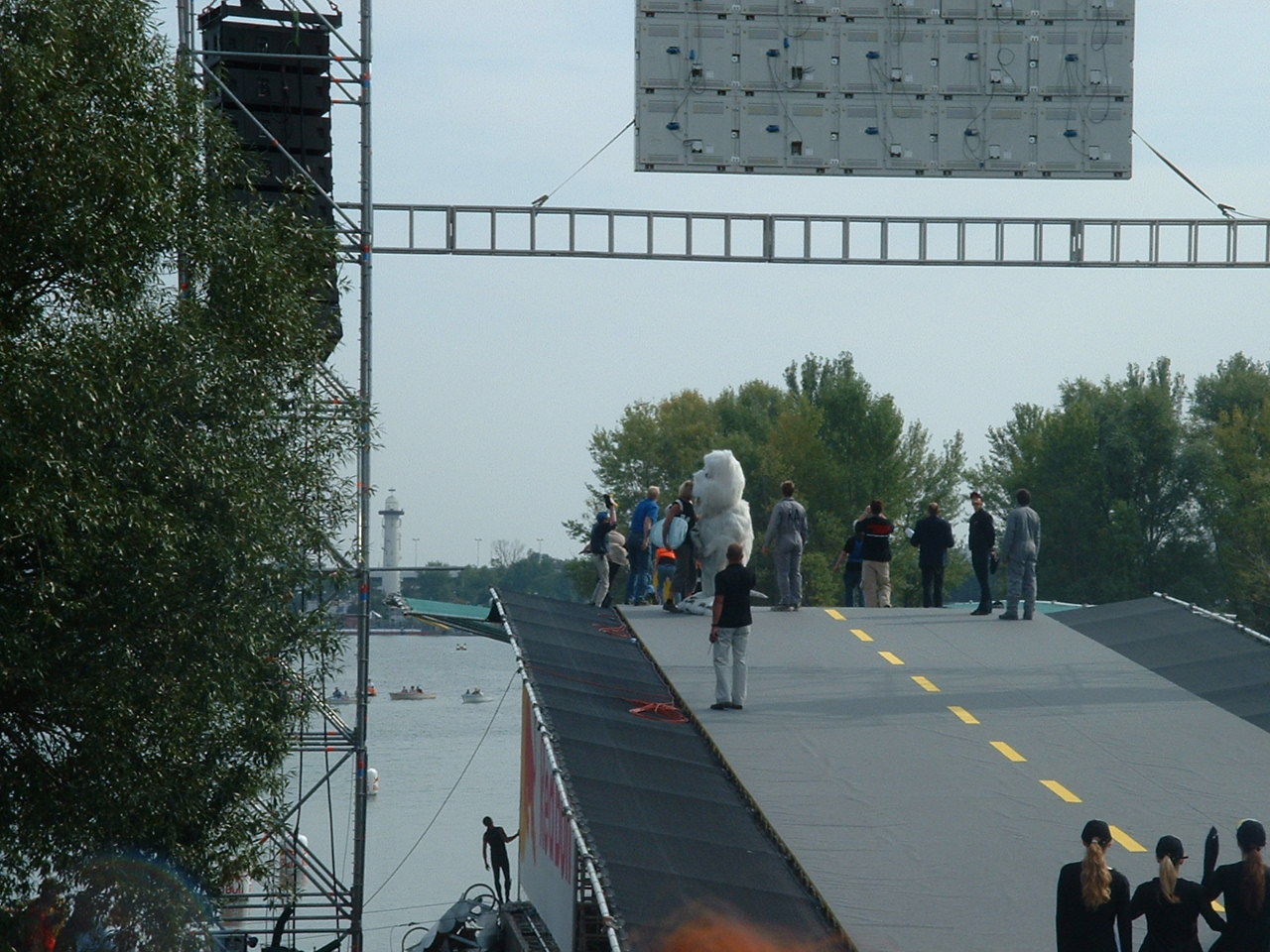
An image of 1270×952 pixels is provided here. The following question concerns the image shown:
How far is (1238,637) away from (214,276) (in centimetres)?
1310

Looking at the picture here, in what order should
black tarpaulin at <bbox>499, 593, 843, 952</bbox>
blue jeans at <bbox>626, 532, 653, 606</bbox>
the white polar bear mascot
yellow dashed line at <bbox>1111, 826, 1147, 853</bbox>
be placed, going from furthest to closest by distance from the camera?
blue jeans at <bbox>626, 532, 653, 606</bbox>
the white polar bear mascot
yellow dashed line at <bbox>1111, 826, 1147, 853</bbox>
black tarpaulin at <bbox>499, 593, 843, 952</bbox>

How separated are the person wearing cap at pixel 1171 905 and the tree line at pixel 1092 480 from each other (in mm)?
64710

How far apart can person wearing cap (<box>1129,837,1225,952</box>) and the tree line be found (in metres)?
64.7

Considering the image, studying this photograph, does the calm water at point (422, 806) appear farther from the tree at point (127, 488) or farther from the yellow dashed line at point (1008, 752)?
the yellow dashed line at point (1008, 752)

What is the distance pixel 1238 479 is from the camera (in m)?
76.1

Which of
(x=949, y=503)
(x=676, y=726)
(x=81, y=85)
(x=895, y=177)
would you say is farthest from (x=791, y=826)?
(x=949, y=503)

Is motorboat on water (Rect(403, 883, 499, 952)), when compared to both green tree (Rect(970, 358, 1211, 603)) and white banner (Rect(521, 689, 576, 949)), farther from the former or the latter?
green tree (Rect(970, 358, 1211, 603))

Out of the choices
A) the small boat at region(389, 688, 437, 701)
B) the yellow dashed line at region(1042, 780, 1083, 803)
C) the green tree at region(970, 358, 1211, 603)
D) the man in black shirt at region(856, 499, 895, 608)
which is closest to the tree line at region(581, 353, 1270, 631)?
the green tree at region(970, 358, 1211, 603)

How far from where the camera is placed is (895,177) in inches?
932

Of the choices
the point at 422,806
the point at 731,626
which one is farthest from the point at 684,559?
the point at 422,806

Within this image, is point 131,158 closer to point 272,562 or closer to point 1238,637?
point 272,562

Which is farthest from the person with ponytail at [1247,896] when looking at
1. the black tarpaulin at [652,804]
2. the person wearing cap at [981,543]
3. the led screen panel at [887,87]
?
the led screen panel at [887,87]

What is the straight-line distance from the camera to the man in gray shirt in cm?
2183

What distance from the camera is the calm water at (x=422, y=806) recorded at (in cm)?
4259
